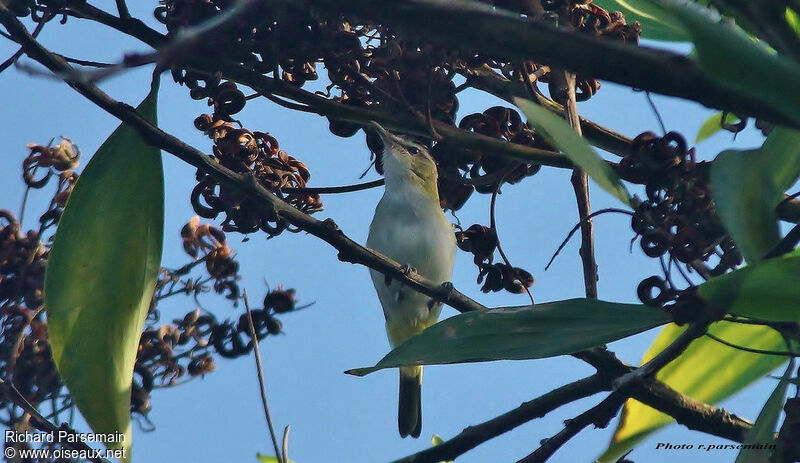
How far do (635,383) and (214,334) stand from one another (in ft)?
3.82

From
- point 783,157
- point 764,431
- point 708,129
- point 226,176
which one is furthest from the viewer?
point 708,129

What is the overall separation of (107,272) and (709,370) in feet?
5.04

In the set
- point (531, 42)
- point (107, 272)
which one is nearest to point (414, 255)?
point (107, 272)

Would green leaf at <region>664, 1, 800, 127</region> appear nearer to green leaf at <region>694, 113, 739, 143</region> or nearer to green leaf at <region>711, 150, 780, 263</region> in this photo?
green leaf at <region>711, 150, 780, 263</region>

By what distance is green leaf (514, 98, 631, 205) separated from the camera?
151 centimetres

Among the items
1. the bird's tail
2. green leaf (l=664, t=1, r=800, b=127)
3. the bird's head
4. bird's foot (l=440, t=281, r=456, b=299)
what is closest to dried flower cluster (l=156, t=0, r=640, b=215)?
bird's foot (l=440, t=281, r=456, b=299)

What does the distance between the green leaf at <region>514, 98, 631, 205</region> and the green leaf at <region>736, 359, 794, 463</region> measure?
1.91ft

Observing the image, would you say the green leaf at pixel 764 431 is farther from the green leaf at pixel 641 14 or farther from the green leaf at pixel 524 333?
the green leaf at pixel 641 14

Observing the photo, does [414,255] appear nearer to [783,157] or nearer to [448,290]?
[448,290]

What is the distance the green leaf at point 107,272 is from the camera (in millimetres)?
1963

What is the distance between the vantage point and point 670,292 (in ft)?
5.37

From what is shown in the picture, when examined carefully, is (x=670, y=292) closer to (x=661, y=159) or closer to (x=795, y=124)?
(x=661, y=159)

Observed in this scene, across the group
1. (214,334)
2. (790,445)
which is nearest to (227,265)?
(214,334)

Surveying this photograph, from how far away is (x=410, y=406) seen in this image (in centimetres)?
409
